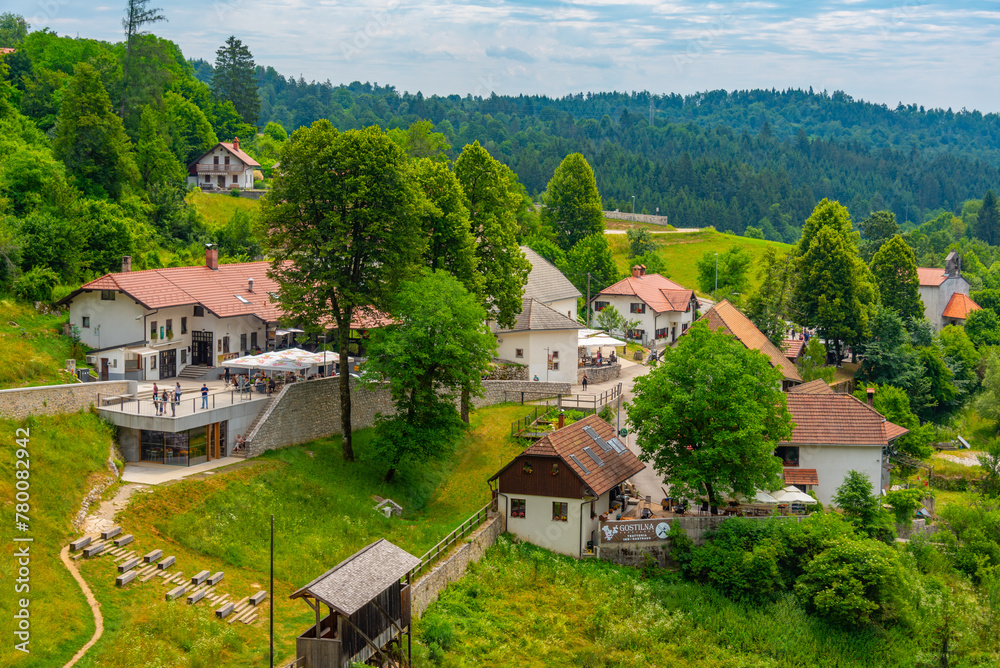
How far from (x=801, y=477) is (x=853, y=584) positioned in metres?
11.6

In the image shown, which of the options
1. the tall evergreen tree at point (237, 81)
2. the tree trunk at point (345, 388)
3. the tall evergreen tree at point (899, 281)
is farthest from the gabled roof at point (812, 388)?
the tall evergreen tree at point (237, 81)

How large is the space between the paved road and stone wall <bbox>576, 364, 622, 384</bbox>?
1.27 feet

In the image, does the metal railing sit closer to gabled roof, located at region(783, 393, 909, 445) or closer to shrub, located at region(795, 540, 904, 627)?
shrub, located at region(795, 540, 904, 627)

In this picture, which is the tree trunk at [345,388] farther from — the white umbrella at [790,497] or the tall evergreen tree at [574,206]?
the tall evergreen tree at [574,206]

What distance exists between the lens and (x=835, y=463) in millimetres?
48906

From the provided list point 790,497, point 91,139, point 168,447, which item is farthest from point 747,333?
point 91,139

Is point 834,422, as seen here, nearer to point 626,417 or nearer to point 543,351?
point 626,417

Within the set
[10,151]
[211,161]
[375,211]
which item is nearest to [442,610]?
[375,211]

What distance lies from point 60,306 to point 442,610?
27.1m

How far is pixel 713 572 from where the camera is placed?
1523 inches

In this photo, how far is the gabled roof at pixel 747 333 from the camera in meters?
62.2

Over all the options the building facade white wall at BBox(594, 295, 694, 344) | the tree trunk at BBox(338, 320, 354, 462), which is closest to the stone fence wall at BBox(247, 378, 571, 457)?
the tree trunk at BBox(338, 320, 354, 462)

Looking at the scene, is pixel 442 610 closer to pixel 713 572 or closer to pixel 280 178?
pixel 713 572

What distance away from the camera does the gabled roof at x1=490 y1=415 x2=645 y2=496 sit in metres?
39.6
